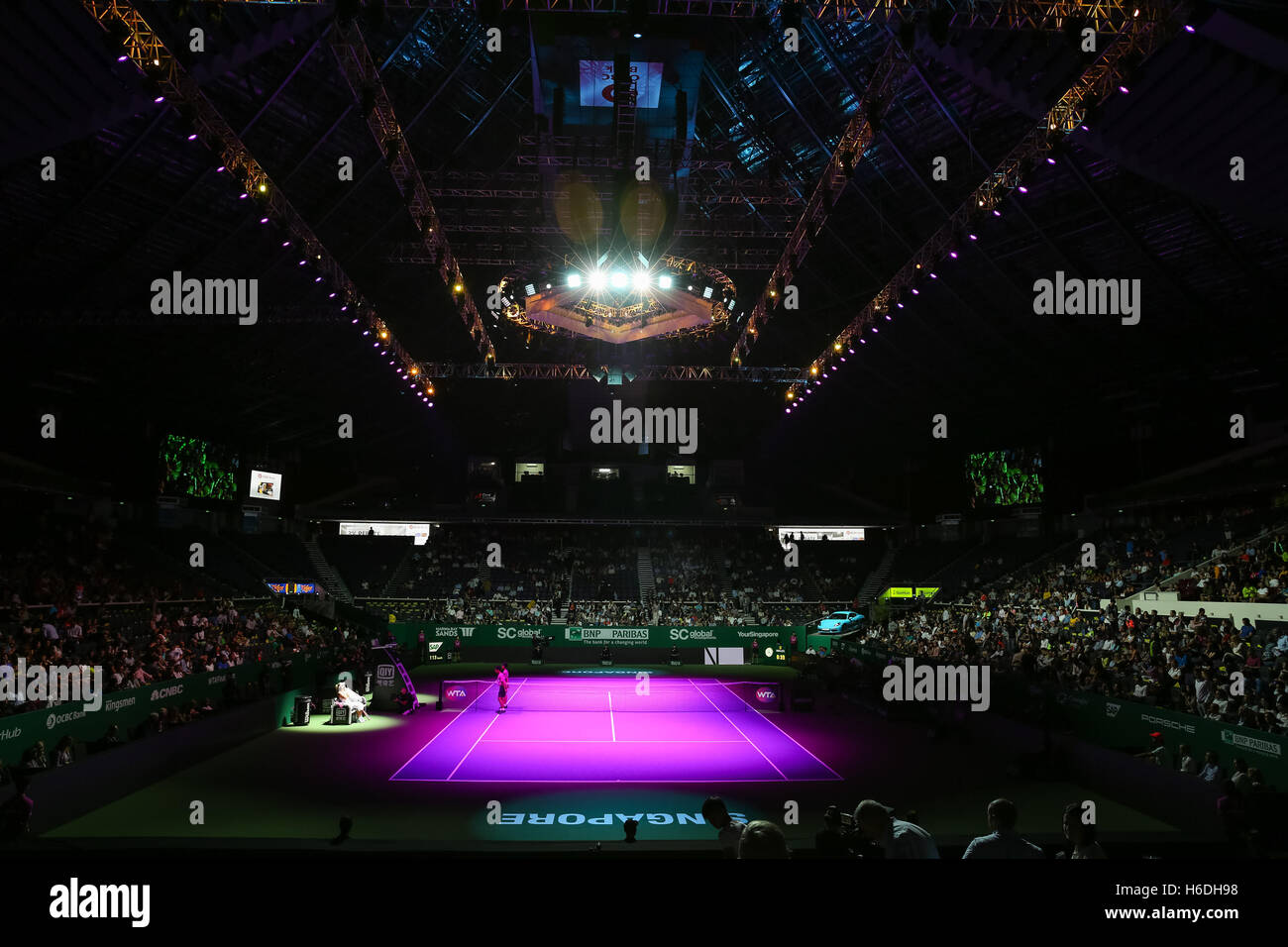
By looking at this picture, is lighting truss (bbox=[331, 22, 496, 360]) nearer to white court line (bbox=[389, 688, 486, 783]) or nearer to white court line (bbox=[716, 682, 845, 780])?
white court line (bbox=[389, 688, 486, 783])

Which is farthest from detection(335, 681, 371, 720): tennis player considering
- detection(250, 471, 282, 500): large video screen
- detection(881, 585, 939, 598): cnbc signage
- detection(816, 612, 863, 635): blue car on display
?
detection(881, 585, 939, 598): cnbc signage

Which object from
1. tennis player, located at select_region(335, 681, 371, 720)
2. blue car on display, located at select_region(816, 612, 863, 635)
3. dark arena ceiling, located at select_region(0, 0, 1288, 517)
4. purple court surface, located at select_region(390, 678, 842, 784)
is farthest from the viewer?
blue car on display, located at select_region(816, 612, 863, 635)

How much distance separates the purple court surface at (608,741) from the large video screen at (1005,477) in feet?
69.8

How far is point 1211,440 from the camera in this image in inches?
1324

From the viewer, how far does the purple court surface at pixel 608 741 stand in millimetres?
16562

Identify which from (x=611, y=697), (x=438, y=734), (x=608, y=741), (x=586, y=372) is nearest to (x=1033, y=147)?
(x=608, y=741)

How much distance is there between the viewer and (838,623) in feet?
145

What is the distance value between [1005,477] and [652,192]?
3141cm

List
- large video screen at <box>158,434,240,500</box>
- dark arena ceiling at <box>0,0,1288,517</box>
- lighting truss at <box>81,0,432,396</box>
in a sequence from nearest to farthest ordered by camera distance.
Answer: lighting truss at <box>81,0,432,396</box> < dark arena ceiling at <box>0,0,1288,517</box> < large video screen at <box>158,434,240,500</box>

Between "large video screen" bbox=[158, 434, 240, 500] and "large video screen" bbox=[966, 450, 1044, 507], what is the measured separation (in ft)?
130

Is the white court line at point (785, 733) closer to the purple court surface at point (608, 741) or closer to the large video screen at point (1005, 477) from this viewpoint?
the purple court surface at point (608, 741)

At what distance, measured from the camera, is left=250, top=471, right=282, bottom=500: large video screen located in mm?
46062

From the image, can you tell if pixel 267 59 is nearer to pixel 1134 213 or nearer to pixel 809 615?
pixel 1134 213
